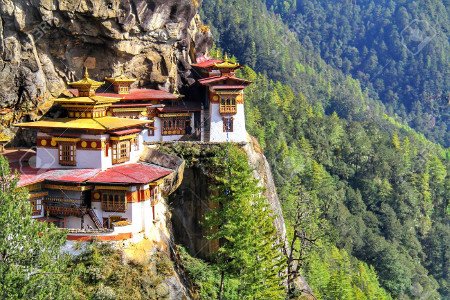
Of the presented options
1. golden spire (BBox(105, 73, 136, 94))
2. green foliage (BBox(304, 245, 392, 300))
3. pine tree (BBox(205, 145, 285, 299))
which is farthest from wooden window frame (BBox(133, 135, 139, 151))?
green foliage (BBox(304, 245, 392, 300))

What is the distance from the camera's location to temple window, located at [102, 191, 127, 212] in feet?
104

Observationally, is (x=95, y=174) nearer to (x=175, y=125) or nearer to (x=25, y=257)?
(x=25, y=257)

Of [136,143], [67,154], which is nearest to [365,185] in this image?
[136,143]

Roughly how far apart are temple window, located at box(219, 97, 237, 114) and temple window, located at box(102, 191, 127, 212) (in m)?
14.4

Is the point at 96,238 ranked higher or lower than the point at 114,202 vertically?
lower

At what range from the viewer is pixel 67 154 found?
112ft

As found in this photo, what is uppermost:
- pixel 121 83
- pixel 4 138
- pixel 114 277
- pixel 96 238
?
pixel 121 83

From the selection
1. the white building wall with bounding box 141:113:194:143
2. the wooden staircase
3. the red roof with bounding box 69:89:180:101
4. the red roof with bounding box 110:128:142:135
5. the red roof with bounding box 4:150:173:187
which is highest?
the red roof with bounding box 69:89:180:101

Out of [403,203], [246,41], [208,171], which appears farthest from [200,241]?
[246,41]

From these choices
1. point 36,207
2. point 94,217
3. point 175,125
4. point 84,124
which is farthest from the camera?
point 175,125

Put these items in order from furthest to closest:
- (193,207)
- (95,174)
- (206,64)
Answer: (206,64)
(193,207)
(95,174)

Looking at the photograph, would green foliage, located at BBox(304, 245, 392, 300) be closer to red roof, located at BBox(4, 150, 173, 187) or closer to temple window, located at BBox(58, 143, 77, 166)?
red roof, located at BBox(4, 150, 173, 187)

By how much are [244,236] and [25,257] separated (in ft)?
37.0

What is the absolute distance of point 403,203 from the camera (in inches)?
3593
